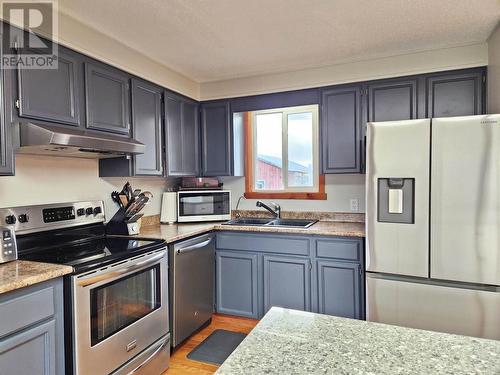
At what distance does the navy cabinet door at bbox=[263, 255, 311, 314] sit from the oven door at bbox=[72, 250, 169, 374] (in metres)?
0.93

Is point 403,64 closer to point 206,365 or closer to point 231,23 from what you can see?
point 231,23

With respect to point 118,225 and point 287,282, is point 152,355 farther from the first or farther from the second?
point 287,282

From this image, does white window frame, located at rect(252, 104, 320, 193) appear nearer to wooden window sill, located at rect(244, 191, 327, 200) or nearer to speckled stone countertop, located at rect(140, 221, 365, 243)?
wooden window sill, located at rect(244, 191, 327, 200)

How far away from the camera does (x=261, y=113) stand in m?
3.57

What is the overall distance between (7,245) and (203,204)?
1.75 metres

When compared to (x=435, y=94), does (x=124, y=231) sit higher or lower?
lower

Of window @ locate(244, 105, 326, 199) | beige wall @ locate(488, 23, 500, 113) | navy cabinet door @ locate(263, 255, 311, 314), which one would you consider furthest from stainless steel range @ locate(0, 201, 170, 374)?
beige wall @ locate(488, 23, 500, 113)

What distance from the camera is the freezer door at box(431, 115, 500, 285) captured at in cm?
200

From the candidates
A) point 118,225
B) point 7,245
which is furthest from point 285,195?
point 7,245

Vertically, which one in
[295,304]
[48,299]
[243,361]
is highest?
[243,361]

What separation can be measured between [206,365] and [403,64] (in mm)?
2782

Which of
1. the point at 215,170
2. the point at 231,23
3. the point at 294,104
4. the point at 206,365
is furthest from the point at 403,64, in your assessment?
the point at 206,365

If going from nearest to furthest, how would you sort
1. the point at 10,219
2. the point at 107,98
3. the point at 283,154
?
the point at 10,219
the point at 107,98
the point at 283,154

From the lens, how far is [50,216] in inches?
83.4
